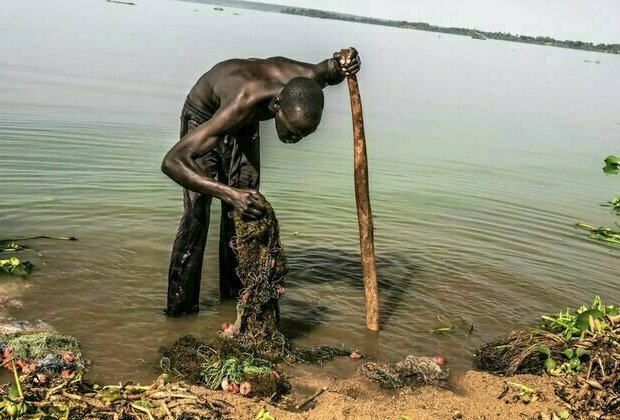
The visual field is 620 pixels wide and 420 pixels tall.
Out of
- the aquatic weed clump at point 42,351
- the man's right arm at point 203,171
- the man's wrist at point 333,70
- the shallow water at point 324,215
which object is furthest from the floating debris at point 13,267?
the man's wrist at point 333,70

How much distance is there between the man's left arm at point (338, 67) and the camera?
5066 mm

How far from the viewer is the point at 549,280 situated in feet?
24.6

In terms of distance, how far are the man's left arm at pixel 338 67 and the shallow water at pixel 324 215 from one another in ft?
6.70

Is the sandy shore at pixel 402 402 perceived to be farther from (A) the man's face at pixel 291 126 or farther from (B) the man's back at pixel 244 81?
(B) the man's back at pixel 244 81

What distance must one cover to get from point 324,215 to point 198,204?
383cm

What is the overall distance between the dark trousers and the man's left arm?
666 millimetres

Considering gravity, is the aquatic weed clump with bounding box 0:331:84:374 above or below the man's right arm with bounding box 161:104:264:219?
below

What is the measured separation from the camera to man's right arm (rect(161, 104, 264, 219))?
4598 millimetres

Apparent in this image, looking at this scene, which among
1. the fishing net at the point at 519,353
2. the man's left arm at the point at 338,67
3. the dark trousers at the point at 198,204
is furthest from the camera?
the dark trousers at the point at 198,204

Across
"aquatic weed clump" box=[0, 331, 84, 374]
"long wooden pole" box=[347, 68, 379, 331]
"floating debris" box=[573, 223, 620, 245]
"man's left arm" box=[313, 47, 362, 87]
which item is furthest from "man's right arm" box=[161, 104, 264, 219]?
"floating debris" box=[573, 223, 620, 245]

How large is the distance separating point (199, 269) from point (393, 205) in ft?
16.2

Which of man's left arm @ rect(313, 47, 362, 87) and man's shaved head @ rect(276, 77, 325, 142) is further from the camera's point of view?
man's left arm @ rect(313, 47, 362, 87)

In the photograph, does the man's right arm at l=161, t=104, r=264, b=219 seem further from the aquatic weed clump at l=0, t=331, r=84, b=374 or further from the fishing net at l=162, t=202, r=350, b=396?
the aquatic weed clump at l=0, t=331, r=84, b=374

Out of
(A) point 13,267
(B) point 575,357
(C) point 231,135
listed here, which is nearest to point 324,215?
(C) point 231,135
